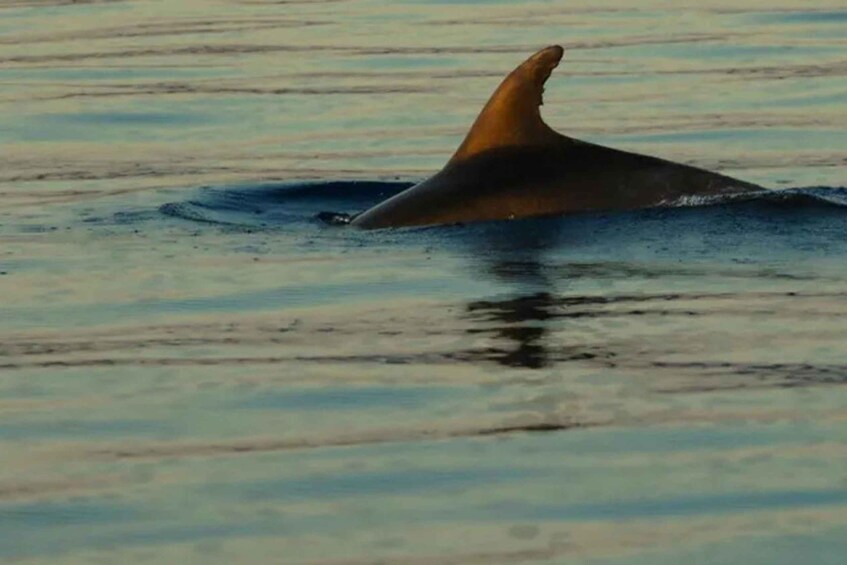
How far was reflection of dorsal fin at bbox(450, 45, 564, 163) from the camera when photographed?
12.4 metres

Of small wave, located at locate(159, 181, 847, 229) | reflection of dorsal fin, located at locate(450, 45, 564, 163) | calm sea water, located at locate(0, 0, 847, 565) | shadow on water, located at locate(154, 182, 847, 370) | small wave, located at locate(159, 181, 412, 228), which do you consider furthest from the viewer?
small wave, located at locate(159, 181, 412, 228)

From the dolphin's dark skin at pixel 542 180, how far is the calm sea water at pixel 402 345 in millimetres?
158

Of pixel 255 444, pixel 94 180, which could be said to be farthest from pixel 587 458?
pixel 94 180

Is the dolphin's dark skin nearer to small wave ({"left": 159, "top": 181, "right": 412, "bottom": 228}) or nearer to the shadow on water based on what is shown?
the shadow on water

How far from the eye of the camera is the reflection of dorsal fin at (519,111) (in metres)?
12.4

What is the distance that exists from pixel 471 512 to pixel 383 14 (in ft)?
61.9

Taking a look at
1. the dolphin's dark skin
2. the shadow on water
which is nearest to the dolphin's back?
the dolphin's dark skin

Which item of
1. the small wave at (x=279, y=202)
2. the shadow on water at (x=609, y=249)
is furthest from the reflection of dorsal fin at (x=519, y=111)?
the small wave at (x=279, y=202)

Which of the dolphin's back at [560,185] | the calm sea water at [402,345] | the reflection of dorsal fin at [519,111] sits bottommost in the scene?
the calm sea water at [402,345]

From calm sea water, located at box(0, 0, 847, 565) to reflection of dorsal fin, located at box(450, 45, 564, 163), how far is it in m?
0.46

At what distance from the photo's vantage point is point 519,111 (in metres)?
12.5

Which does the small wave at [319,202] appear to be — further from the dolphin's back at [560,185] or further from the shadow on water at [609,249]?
the dolphin's back at [560,185]

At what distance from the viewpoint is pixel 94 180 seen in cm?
1565

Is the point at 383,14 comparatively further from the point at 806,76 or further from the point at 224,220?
the point at 224,220
